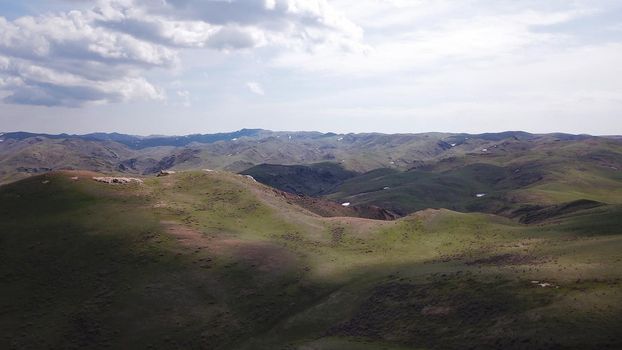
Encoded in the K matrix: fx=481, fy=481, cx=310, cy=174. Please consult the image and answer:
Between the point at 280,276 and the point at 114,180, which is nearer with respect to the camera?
the point at 280,276

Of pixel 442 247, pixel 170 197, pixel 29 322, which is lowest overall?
pixel 29 322

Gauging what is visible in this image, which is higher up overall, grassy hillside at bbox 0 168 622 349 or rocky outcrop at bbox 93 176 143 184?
rocky outcrop at bbox 93 176 143 184

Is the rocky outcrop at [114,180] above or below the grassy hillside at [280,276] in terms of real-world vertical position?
above

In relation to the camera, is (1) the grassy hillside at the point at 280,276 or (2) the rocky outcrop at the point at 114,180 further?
(2) the rocky outcrop at the point at 114,180

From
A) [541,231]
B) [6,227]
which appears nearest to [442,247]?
[541,231]

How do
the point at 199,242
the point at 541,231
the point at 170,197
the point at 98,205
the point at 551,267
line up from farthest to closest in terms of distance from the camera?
the point at 170,197, the point at 98,205, the point at 541,231, the point at 199,242, the point at 551,267

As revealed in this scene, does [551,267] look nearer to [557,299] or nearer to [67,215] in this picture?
[557,299]

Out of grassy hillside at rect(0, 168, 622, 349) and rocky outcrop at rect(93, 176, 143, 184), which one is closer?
grassy hillside at rect(0, 168, 622, 349)

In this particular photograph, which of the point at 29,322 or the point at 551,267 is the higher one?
the point at 551,267
